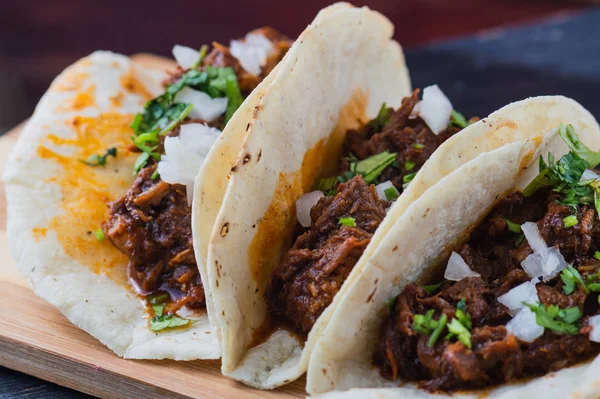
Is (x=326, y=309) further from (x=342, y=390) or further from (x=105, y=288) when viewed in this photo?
(x=105, y=288)

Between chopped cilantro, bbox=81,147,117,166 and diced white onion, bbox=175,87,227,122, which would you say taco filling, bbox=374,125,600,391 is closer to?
diced white onion, bbox=175,87,227,122

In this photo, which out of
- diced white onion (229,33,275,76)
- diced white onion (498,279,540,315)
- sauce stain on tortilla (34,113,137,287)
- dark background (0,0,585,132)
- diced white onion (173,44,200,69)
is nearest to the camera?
diced white onion (498,279,540,315)

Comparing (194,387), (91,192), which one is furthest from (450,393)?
(91,192)

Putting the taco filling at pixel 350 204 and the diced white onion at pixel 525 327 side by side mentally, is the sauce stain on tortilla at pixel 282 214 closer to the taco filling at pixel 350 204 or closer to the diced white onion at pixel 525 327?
the taco filling at pixel 350 204

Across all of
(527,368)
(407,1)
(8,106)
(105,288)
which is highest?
(527,368)

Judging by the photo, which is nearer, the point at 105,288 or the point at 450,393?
the point at 450,393

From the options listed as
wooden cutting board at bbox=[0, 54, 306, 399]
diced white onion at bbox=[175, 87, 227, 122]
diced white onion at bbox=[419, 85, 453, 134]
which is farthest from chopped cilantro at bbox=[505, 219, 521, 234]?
diced white onion at bbox=[175, 87, 227, 122]
